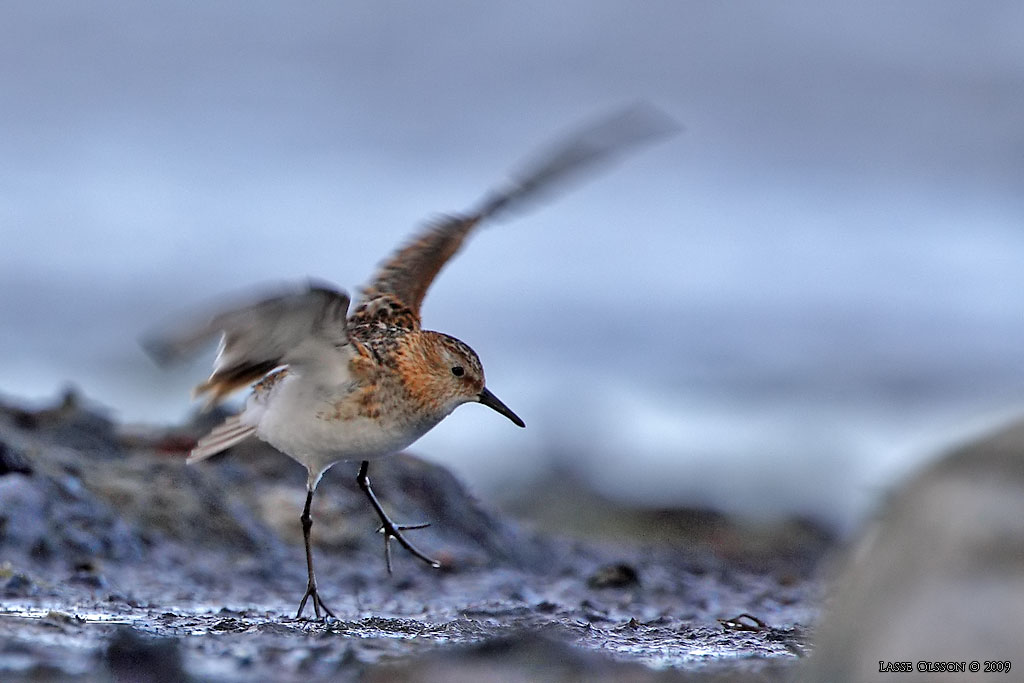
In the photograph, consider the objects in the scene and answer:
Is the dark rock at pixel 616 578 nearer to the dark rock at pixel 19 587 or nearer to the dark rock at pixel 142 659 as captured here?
the dark rock at pixel 19 587

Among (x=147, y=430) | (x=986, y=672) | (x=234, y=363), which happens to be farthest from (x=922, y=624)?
(x=147, y=430)

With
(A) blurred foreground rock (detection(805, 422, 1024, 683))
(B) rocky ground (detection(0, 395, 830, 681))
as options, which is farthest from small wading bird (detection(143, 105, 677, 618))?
(A) blurred foreground rock (detection(805, 422, 1024, 683))

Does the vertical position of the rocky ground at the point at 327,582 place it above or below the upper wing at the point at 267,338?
below

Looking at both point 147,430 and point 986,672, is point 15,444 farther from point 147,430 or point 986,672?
point 986,672

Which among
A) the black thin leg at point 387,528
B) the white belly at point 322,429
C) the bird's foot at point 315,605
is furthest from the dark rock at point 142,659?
the black thin leg at point 387,528

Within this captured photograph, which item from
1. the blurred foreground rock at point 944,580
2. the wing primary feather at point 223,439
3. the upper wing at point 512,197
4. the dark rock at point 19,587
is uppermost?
the upper wing at point 512,197

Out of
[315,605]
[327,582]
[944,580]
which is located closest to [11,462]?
[327,582]

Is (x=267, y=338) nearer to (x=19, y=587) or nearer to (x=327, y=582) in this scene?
(x=19, y=587)

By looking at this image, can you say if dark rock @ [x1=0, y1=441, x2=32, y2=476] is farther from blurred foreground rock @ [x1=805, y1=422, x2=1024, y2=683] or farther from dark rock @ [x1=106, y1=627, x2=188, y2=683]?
blurred foreground rock @ [x1=805, y1=422, x2=1024, y2=683]
